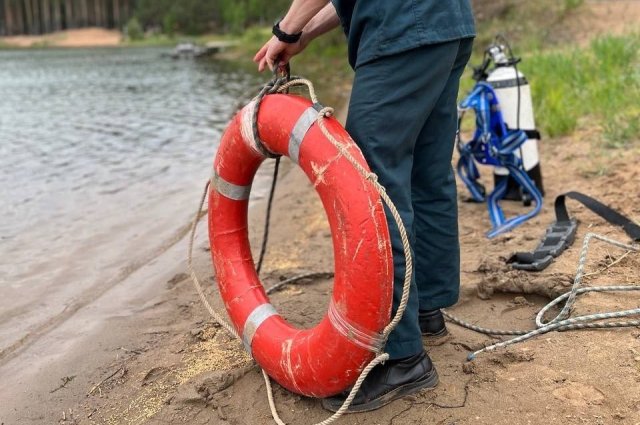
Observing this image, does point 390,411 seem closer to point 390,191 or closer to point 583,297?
point 390,191

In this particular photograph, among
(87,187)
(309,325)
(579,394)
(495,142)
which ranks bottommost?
(87,187)

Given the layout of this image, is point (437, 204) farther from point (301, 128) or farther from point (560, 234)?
point (560, 234)

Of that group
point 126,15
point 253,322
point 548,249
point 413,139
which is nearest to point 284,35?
point 413,139

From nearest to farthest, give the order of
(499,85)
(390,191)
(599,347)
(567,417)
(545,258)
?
1. (567,417)
2. (390,191)
3. (599,347)
4. (545,258)
5. (499,85)

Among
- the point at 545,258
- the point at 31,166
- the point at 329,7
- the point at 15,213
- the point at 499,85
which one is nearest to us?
the point at 329,7

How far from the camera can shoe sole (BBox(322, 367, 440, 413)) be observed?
205 cm

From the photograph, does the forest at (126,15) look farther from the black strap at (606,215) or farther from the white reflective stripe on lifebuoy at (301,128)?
the white reflective stripe on lifebuoy at (301,128)

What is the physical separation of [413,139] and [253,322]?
35.3 inches

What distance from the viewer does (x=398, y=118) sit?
193 cm

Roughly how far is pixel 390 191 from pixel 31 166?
6.90 metres

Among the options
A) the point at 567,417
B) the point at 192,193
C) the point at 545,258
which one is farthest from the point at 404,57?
the point at 192,193

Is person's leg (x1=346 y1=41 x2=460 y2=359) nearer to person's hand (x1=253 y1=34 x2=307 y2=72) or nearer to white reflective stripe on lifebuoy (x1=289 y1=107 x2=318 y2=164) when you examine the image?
white reflective stripe on lifebuoy (x1=289 y1=107 x2=318 y2=164)

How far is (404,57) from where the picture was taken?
189 centimetres

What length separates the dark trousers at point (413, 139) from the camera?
1.92m
